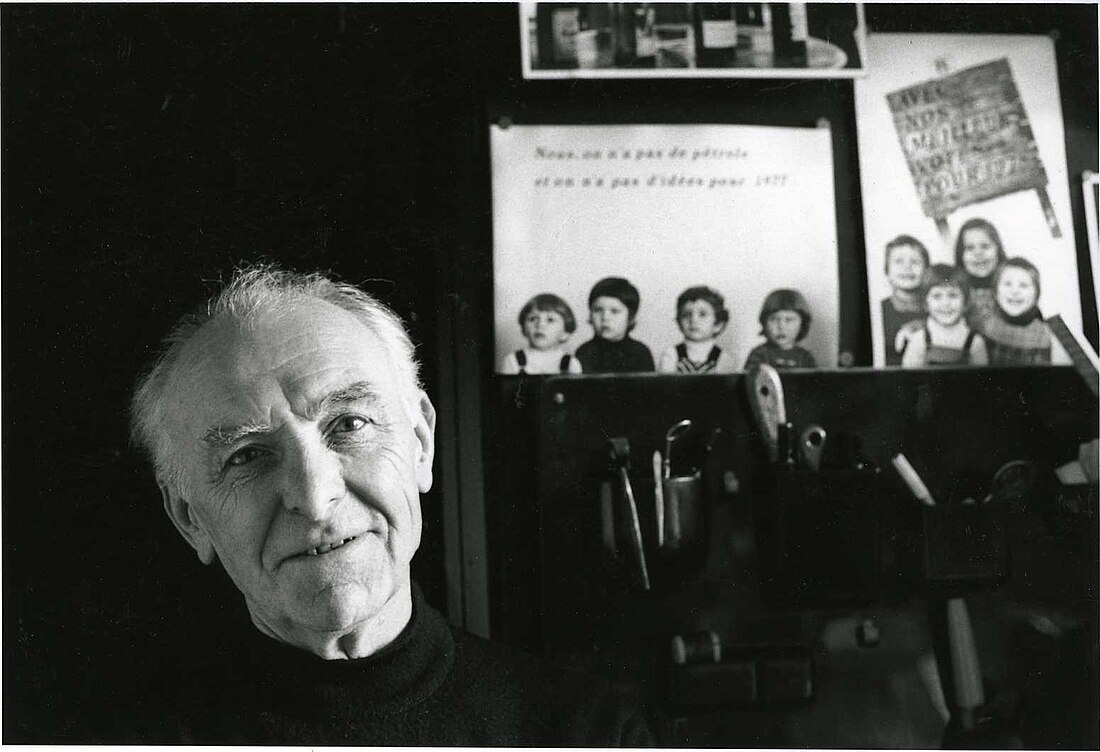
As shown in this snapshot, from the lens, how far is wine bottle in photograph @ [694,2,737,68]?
3.33 ft

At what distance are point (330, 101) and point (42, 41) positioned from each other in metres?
0.34

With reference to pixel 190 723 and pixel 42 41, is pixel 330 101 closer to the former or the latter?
pixel 42 41

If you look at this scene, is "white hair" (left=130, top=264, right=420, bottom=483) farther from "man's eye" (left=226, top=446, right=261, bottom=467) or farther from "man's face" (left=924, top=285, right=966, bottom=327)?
"man's face" (left=924, top=285, right=966, bottom=327)

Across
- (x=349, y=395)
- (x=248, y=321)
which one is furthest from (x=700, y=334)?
(x=248, y=321)

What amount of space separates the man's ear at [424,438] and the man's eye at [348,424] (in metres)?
0.06

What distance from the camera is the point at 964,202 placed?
103cm

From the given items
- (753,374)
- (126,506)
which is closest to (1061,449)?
(753,374)

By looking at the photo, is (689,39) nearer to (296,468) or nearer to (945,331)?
(945,331)

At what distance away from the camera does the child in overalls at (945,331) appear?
1020mm

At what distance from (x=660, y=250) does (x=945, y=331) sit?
0.34 meters

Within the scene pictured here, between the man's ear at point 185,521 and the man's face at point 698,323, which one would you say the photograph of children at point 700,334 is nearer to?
the man's face at point 698,323

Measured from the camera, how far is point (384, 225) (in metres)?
0.99

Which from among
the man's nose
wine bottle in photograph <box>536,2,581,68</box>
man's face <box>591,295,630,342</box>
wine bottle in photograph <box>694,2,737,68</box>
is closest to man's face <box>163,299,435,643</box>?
the man's nose

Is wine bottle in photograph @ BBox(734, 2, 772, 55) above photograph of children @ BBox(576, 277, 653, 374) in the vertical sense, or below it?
above
